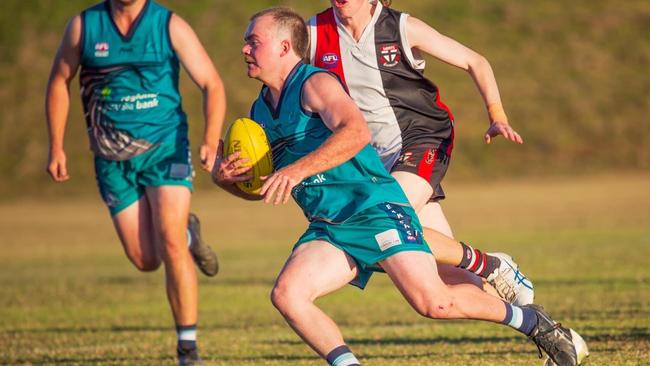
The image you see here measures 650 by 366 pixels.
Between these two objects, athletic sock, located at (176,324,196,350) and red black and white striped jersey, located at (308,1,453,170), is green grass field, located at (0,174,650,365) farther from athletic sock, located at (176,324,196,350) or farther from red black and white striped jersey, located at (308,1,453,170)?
red black and white striped jersey, located at (308,1,453,170)

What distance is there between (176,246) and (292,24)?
2404 millimetres

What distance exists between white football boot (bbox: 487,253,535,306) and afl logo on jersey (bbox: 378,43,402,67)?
124 cm

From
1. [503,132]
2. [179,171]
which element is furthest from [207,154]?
[503,132]

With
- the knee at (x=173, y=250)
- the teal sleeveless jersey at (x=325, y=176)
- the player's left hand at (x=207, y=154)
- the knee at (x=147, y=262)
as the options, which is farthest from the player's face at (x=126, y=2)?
the teal sleeveless jersey at (x=325, y=176)

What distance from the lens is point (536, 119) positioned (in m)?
41.2

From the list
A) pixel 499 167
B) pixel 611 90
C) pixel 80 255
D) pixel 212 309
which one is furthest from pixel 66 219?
pixel 611 90

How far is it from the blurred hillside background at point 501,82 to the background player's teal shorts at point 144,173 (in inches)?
1206

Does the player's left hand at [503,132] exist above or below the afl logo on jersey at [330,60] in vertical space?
Result: below

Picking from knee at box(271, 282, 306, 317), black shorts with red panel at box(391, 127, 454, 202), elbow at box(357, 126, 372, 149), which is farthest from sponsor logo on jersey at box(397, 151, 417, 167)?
knee at box(271, 282, 306, 317)

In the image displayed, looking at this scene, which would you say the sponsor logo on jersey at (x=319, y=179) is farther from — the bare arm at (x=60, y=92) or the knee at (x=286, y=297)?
the bare arm at (x=60, y=92)

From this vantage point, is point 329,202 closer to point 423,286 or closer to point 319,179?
point 319,179

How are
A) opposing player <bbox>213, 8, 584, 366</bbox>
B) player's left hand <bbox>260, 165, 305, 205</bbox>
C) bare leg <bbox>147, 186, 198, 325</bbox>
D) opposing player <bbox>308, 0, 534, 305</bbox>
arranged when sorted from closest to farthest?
player's left hand <bbox>260, 165, 305, 205</bbox>
opposing player <bbox>213, 8, 584, 366</bbox>
opposing player <bbox>308, 0, 534, 305</bbox>
bare leg <bbox>147, 186, 198, 325</bbox>

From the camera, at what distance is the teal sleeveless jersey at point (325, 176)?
18.7 feet

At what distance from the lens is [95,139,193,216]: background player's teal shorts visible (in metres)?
7.82
